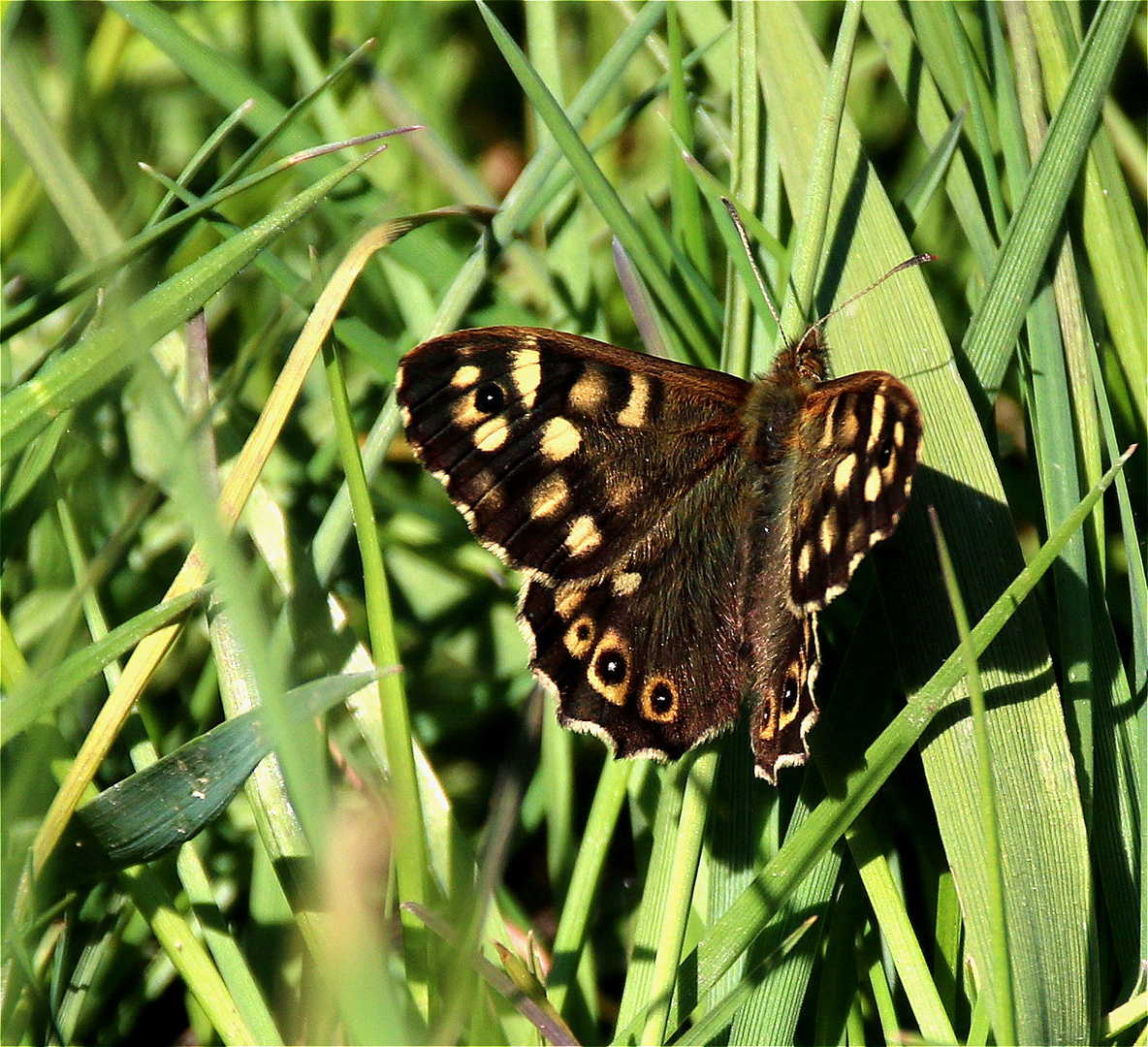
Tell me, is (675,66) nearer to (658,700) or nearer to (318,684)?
(658,700)

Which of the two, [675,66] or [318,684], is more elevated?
[675,66]

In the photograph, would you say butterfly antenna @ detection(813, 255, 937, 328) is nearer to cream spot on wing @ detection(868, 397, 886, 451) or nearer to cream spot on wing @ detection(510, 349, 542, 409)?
cream spot on wing @ detection(868, 397, 886, 451)

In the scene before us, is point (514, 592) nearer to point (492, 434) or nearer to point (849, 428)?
point (492, 434)

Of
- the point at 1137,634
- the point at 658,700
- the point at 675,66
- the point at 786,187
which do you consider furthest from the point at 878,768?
the point at 675,66

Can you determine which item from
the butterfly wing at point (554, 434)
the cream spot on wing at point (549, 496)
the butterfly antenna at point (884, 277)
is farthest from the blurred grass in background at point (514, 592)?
the cream spot on wing at point (549, 496)

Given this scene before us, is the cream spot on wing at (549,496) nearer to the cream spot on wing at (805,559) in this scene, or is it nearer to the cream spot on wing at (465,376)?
the cream spot on wing at (465,376)

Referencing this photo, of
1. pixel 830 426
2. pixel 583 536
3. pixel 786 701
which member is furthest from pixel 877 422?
pixel 583 536

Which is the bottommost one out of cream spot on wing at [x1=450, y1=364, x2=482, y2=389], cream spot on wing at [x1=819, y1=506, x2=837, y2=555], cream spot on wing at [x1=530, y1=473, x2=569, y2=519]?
cream spot on wing at [x1=819, y1=506, x2=837, y2=555]

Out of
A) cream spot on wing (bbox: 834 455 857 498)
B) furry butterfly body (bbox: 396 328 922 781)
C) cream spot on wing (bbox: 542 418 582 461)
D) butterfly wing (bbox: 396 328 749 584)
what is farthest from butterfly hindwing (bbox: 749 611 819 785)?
cream spot on wing (bbox: 542 418 582 461)
